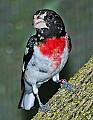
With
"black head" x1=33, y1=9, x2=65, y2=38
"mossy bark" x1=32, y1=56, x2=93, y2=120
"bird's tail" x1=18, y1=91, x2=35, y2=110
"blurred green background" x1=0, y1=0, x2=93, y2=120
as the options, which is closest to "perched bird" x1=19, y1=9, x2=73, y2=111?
"black head" x1=33, y1=9, x2=65, y2=38

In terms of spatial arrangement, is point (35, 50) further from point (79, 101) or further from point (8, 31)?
point (8, 31)

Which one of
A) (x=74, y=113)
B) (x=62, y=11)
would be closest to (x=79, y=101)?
(x=74, y=113)

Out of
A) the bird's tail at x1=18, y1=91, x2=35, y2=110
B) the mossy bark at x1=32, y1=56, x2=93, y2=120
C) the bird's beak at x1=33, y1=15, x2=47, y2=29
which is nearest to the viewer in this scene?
the mossy bark at x1=32, y1=56, x2=93, y2=120

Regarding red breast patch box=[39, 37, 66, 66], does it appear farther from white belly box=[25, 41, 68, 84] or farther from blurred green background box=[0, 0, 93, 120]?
blurred green background box=[0, 0, 93, 120]

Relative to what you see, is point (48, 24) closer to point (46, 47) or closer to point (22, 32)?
point (46, 47)

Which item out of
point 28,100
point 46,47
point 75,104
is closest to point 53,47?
point 46,47

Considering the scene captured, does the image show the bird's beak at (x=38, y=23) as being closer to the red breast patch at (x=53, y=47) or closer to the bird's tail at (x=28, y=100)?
the red breast patch at (x=53, y=47)
